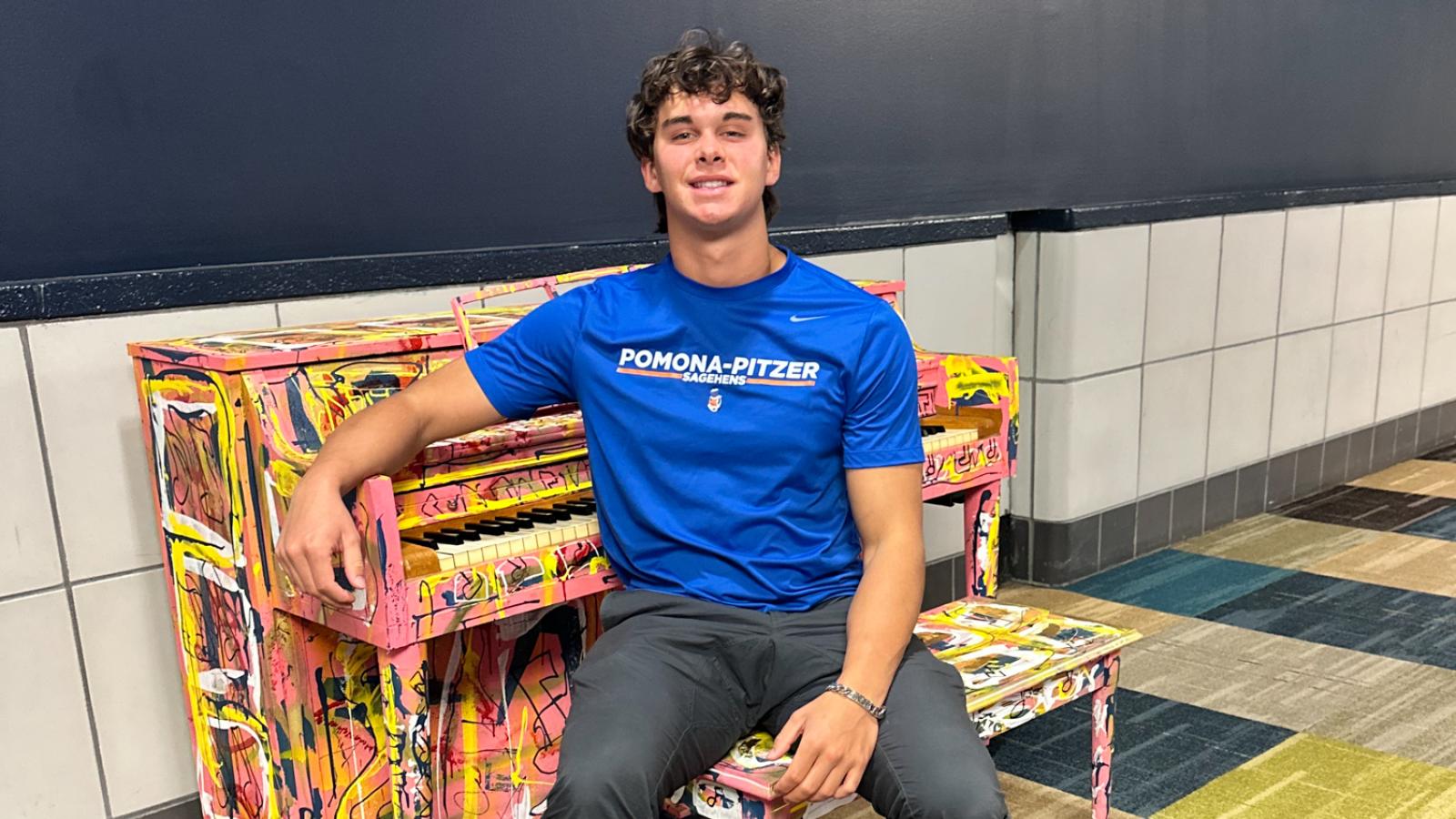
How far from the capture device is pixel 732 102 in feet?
5.81

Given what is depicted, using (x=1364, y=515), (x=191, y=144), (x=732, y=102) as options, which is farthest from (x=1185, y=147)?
(x=191, y=144)

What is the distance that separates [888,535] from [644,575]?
0.37 metres

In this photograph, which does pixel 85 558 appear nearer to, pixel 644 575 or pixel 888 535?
pixel 644 575

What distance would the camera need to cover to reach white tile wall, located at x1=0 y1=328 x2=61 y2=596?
2.02m

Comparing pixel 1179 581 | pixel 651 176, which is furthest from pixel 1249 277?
→ pixel 651 176

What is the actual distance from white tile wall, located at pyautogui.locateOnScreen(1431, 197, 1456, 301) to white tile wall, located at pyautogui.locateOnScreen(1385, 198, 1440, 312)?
0.18 feet

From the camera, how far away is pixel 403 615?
172 centimetres

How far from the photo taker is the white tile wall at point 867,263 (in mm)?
3207

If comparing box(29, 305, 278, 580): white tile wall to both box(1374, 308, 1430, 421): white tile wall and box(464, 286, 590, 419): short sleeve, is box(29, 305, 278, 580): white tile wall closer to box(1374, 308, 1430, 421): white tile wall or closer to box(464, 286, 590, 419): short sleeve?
box(464, 286, 590, 419): short sleeve

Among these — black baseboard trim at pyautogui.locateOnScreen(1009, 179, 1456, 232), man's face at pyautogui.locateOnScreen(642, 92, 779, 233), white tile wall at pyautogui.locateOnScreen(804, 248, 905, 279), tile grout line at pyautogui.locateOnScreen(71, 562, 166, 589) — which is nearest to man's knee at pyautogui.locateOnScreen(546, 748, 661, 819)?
man's face at pyautogui.locateOnScreen(642, 92, 779, 233)

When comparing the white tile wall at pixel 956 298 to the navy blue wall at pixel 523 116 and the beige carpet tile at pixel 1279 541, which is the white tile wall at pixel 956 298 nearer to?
the navy blue wall at pixel 523 116

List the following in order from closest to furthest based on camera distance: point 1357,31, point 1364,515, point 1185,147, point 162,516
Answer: point 162,516, point 1185,147, point 1364,515, point 1357,31

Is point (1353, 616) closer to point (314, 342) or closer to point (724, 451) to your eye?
point (724, 451)

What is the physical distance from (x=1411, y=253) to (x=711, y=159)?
453 centimetres
